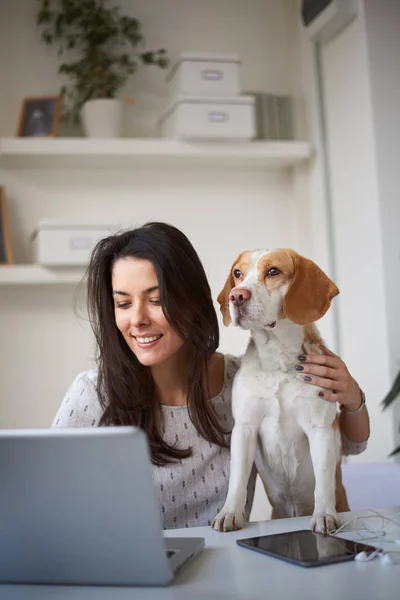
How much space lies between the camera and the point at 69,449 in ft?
2.49

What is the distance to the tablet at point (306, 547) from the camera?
0.91m

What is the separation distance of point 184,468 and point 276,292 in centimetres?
45

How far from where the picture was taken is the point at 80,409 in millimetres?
1535

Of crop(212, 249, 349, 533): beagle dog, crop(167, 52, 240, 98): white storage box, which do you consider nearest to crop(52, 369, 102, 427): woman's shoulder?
crop(212, 249, 349, 533): beagle dog

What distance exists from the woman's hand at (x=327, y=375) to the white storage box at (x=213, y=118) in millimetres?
1462

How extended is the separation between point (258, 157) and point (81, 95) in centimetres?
73

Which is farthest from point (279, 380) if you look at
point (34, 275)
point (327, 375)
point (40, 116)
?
point (40, 116)

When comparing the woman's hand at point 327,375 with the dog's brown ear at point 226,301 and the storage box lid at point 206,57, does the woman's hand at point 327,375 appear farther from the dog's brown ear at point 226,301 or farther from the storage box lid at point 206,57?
the storage box lid at point 206,57

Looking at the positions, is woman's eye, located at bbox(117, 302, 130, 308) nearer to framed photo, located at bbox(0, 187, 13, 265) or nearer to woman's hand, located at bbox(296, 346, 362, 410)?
woman's hand, located at bbox(296, 346, 362, 410)

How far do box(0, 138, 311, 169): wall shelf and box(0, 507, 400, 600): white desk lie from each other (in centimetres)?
196

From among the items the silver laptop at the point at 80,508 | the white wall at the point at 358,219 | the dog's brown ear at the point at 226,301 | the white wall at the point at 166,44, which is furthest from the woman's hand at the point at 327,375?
the white wall at the point at 166,44

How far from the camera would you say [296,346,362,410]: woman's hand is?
1.32 metres

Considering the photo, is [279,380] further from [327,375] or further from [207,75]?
[207,75]

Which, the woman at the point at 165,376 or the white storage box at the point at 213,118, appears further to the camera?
the white storage box at the point at 213,118
